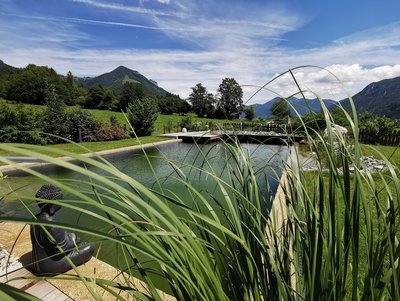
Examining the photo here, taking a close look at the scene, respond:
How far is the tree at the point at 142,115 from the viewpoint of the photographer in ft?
67.4

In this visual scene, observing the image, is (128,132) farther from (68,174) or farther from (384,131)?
(384,131)

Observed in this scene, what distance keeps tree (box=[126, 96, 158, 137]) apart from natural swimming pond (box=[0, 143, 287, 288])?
8.83 m

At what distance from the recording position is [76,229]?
0.39 meters

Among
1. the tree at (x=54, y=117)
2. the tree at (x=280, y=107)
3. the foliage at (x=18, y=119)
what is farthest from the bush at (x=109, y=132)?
the tree at (x=280, y=107)

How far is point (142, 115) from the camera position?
20.7m

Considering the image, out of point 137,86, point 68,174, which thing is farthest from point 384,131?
point 137,86

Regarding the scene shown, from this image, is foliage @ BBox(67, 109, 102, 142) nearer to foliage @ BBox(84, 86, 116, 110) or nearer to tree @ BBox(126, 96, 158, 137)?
tree @ BBox(126, 96, 158, 137)

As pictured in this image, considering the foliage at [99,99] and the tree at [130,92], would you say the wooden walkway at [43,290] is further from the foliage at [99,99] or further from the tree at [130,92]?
the foliage at [99,99]

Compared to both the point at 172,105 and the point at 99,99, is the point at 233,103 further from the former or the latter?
the point at 172,105

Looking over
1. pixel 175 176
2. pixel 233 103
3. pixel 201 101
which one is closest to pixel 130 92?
pixel 201 101

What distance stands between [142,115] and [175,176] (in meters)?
19.8

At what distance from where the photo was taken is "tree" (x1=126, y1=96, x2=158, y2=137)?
67.4 ft

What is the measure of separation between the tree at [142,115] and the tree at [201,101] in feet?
72.0

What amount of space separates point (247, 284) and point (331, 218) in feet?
1.06
